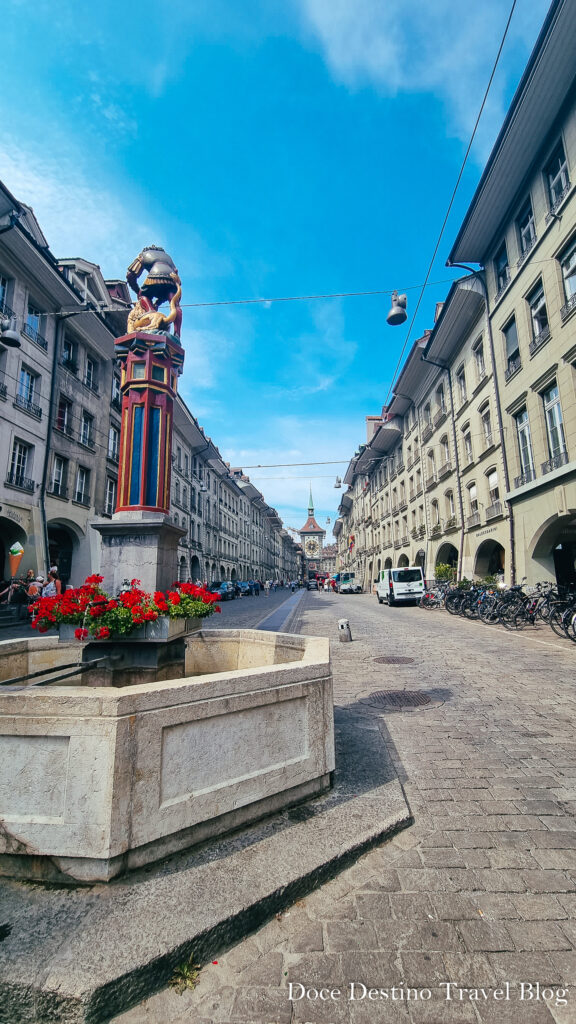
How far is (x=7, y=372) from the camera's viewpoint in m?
17.0

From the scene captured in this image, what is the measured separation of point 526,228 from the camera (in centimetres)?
1677

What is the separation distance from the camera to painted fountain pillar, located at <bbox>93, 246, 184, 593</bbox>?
16.8 feet

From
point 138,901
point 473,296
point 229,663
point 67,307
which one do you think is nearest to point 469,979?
point 138,901

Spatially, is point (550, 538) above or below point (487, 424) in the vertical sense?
below

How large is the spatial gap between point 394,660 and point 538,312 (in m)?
14.3

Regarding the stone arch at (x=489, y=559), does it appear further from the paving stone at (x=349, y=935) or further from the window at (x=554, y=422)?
the paving stone at (x=349, y=935)

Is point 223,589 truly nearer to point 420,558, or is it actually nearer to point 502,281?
point 420,558

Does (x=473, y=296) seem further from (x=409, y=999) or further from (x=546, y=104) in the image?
(x=409, y=999)

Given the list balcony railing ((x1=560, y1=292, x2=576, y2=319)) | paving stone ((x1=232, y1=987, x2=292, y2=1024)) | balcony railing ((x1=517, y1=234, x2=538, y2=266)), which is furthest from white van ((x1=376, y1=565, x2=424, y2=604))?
paving stone ((x1=232, y1=987, x2=292, y2=1024))

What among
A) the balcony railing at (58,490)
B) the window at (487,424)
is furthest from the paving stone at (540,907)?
the balcony railing at (58,490)

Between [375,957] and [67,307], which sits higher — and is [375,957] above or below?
below

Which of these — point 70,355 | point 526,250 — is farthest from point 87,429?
point 526,250

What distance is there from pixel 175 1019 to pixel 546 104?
20913 millimetres

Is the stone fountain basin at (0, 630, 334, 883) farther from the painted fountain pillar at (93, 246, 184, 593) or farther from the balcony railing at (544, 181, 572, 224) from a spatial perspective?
the balcony railing at (544, 181, 572, 224)
